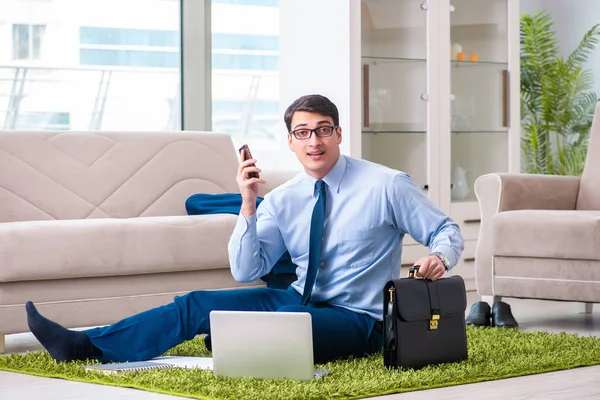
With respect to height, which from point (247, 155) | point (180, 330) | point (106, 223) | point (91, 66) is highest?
point (91, 66)

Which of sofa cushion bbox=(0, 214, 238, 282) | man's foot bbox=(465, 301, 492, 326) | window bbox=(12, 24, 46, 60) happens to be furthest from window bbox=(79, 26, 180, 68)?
man's foot bbox=(465, 301, 492, 326)

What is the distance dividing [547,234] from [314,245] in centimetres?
134

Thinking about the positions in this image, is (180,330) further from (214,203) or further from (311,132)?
(214,203)

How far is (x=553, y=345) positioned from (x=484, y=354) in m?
0.32

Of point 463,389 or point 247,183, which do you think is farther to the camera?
point 247,183

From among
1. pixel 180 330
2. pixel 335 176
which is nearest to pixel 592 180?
pixel 335 176

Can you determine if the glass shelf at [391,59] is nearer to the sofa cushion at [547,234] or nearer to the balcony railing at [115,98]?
the balcony railing at [115,98]

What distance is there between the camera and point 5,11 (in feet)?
16.5

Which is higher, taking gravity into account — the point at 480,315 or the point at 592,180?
the point at 592,180

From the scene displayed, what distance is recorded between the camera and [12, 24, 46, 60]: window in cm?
502

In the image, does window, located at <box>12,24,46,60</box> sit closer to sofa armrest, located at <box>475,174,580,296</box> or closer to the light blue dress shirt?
sofa armrest, located at <box>475,174,580,296</box>

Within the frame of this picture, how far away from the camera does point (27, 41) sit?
16.5 ft

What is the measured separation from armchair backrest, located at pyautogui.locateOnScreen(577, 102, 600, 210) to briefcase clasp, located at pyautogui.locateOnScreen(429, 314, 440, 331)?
1971 millimetres

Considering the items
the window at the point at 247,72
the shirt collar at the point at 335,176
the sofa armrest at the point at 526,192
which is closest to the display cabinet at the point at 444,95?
the window at the point at 247,72
